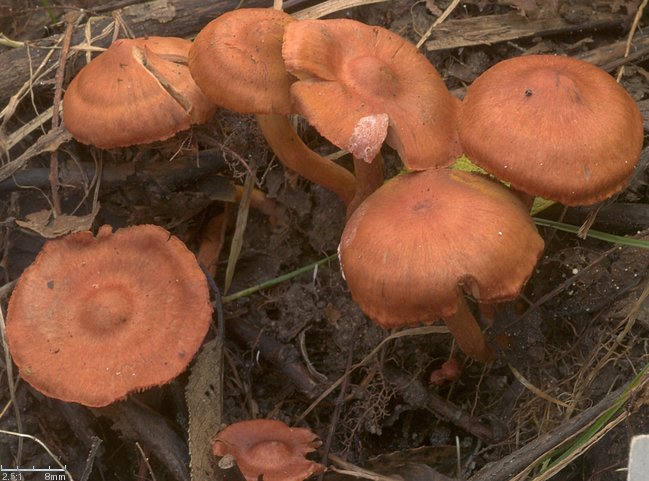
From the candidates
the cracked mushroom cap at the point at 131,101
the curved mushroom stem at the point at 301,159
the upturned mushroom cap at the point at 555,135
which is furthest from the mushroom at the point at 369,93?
the cracked mushroom cap at the point at 131,101

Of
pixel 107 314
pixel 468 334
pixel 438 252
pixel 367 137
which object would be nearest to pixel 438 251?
pixel 438 252

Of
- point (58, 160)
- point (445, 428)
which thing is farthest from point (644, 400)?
point (58, 160)

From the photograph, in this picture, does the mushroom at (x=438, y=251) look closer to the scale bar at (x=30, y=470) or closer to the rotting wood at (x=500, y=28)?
the rotting wood at (x=500, y=28)

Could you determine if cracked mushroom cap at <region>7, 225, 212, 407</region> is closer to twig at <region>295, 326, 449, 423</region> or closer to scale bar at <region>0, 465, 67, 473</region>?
scale bar at <region>0, 465, 67, 473</region>

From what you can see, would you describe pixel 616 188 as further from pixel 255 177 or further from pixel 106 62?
pixel 106 62

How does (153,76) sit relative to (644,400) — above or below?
above

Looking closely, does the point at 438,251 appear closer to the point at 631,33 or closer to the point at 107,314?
the point at 107,314
